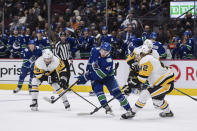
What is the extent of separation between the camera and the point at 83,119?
7.29 meters

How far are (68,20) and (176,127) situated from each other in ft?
28.4

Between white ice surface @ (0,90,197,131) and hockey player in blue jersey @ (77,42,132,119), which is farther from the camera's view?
hockey player in blue jersey @ (77,42,132,119)

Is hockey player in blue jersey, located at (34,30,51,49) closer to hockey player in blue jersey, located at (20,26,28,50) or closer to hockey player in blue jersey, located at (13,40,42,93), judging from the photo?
hockey player in blue jersey, located at (13,40,42,93)

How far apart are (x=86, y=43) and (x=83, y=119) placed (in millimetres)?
5313

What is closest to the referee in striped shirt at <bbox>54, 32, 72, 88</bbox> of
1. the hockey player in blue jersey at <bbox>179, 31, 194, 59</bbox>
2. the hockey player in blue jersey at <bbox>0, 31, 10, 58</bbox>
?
the hockey player in blue jersey at <bbox>0, 31, 10, 58</bbox>

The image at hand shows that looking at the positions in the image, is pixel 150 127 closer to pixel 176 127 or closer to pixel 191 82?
pixel 176 127

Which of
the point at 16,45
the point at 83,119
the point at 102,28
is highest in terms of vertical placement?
the point at 102,28

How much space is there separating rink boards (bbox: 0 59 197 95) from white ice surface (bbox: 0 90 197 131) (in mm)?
1370

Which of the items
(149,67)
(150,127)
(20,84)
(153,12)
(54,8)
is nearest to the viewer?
(150,127)

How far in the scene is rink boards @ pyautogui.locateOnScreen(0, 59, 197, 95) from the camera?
11.1 meters

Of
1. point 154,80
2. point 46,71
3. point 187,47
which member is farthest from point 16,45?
point 154,80

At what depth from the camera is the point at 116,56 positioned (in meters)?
12.3

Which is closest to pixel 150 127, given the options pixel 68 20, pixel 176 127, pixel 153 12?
pixel 176 127

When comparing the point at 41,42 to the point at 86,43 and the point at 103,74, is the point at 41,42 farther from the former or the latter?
the point at 103,74
